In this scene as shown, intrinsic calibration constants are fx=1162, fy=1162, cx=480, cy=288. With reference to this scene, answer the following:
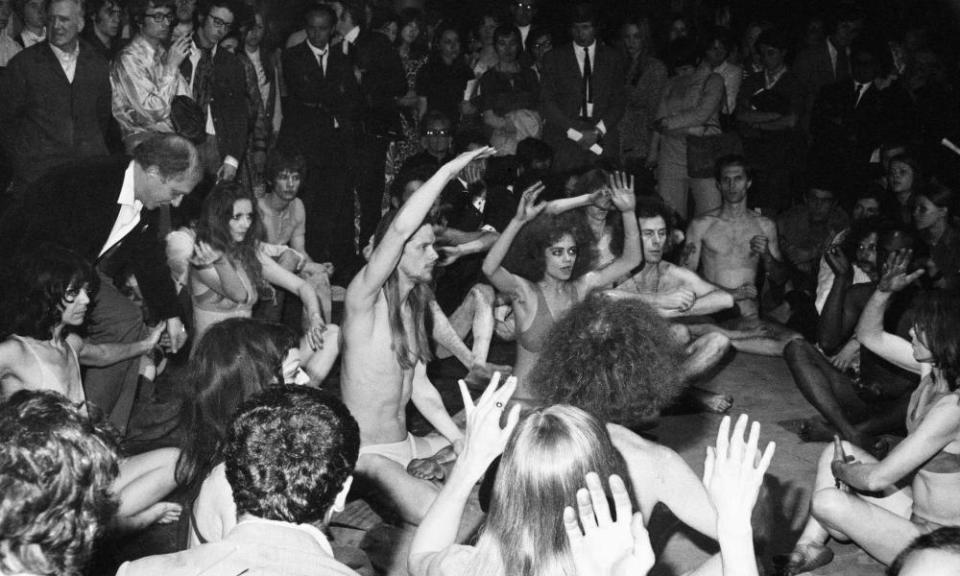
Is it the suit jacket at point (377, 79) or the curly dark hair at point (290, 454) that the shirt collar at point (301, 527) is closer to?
the curly dark hair at point (290, 454)

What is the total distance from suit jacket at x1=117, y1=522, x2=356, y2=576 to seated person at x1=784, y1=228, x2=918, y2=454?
13.1 ft

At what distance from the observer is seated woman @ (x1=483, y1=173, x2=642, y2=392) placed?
561 centimetres

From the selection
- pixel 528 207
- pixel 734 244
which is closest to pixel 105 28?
pixel 528 207

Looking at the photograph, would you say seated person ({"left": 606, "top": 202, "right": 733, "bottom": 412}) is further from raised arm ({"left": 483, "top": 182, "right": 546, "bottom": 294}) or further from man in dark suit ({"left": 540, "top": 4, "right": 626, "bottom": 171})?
man in dark suit ({"left": 540, "top": 4, "right": 626, "bottom": 171})

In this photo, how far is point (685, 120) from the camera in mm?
9453

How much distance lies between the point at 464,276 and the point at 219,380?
4633mm

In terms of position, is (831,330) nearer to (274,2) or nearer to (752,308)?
(752,308)

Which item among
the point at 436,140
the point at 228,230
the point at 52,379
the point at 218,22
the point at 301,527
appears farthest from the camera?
the point at 436,140

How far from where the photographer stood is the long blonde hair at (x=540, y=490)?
2.49 m

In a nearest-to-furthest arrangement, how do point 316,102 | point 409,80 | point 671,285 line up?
point 671,285 → point 316,102 → point 409,80

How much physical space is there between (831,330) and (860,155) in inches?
127

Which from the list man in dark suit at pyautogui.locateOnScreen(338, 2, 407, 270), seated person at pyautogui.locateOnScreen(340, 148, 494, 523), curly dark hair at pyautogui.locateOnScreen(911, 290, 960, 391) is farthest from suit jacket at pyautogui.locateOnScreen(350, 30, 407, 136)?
curly dark hair at pyautogui.locateOnScreen(911, 290, 960, 391)

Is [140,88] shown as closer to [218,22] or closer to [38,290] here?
[218,22]

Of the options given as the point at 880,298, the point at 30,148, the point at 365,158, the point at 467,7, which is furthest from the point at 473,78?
the point at 880,298
